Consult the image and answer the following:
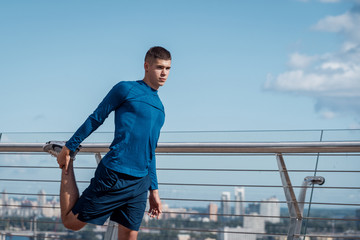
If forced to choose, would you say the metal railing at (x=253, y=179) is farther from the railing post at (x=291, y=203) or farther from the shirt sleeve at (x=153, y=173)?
the shirt sleeve at (x=153, y=173)

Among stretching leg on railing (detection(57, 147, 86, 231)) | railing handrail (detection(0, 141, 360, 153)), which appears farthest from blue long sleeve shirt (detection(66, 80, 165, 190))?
railing handrail (detection(0, 141, 360, 153))

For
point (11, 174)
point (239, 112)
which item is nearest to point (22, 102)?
point (239, 112)

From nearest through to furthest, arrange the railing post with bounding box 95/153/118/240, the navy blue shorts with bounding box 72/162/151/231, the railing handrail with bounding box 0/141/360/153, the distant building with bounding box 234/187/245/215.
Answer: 1. the navy blue shorts with bounding box 72/162/151/231
2. the railing handrail with bounding box 0/141/360/153
3. the railing post with bounding box 95/153/118/240
4. the distant building with bounding box 234/187/245/215

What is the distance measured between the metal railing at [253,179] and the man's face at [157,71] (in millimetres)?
865

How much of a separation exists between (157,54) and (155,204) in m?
0.77

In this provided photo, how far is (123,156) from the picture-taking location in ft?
8.85

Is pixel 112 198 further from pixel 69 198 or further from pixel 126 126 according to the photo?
pixel 126 126

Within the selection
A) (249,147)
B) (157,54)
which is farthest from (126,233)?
(249,147)

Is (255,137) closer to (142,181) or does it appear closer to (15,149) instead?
(142,181)

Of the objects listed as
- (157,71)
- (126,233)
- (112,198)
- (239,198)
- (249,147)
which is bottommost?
(126,233)

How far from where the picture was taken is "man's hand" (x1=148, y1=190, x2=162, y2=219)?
3008 mm

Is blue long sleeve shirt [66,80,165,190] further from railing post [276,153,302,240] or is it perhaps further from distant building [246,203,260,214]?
distant building [246,203,260,214]

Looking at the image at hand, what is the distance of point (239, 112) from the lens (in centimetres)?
10925

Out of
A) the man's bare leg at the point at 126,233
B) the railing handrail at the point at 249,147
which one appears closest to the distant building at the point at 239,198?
the railing handrail at the point at 249,147
